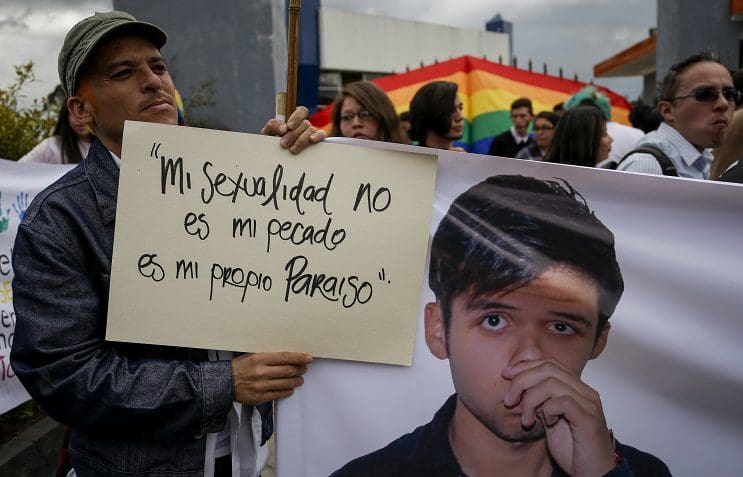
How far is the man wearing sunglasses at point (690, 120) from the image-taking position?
2.91m

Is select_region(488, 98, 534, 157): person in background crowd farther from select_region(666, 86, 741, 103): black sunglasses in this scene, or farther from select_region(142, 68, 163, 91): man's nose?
select_region(142, 68, 163, 91): man's nose

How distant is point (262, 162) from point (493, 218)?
0.55 m

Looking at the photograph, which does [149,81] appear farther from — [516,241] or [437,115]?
[437,115]

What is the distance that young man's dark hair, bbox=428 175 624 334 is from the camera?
5.33 feet

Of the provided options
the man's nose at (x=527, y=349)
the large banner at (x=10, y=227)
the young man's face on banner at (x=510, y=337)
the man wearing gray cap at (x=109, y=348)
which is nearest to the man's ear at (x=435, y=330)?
the young man's face on banner at (x=510, y=337)

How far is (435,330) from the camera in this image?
163cm

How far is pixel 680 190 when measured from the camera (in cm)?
167

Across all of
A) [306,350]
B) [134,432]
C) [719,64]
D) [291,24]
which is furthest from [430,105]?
[134,432]

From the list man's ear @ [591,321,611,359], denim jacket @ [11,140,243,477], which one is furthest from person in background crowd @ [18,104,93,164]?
man's ear @ [591,321,611,359]

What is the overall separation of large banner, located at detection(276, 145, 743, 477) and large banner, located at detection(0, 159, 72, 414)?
100 inches

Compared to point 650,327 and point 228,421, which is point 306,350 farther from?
point 650,327

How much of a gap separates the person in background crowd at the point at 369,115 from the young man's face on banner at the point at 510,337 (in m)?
1.93

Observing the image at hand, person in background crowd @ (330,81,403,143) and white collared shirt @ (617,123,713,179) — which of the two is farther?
person in background crowd @ (330,81,403,143)

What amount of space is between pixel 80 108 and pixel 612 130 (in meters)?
5.22
